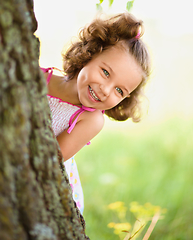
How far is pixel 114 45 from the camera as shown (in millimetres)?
1299

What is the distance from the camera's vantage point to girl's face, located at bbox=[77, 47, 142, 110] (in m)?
1.22

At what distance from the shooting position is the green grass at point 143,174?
203 cm

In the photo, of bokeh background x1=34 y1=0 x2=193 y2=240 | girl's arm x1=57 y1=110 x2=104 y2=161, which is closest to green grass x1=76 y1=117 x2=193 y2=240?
bokeh background x1=34 y1=0 x2=193 y2=240

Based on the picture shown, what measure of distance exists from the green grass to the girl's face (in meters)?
1.16

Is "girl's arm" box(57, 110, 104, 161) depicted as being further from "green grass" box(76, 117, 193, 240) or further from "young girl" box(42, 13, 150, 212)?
"green grass" box(76, 117, 193, 240)

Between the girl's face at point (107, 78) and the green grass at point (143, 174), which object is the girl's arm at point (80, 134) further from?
the green grass at point (143, 174)

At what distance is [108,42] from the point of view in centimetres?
132

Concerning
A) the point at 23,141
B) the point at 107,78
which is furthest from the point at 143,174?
the point at 23,141

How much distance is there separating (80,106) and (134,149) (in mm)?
1915

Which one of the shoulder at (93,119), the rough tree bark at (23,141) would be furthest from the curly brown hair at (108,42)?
Result: the rough tree bark at (23,141)

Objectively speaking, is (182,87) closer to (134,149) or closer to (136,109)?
(134,149)

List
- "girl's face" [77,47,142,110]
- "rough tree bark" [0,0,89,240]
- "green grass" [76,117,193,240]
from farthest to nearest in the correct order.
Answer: "green grass" [76,117,193,240] < "girl's face" [77,47,142,110] < "rough tree bark" [0,0,89,240]

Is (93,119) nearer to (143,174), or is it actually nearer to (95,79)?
(95,79)

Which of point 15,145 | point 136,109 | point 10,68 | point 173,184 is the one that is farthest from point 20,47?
point 173,184
